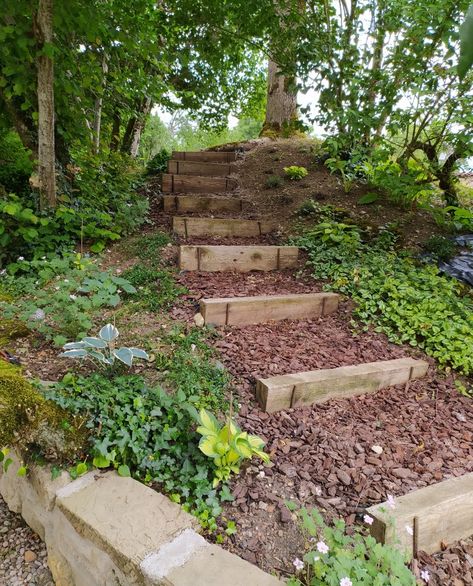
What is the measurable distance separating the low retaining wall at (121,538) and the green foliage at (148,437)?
8cm

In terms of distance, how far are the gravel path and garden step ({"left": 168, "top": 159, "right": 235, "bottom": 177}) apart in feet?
15.4

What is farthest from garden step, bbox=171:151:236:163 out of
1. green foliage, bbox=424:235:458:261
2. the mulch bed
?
the mulch bed

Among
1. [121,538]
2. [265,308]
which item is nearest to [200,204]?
[265,308]

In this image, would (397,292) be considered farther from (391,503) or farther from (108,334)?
(108,334)

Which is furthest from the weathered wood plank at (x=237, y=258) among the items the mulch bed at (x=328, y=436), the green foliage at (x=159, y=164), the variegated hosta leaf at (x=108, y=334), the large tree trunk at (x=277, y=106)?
the large tree trunk at (x=277, y=106)

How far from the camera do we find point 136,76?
4.31 metres

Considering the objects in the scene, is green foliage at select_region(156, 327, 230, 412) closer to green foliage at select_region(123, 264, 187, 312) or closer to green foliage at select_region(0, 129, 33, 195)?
green foliage at select_region(123, 264, 187, 312)

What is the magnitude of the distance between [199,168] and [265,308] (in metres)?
3.65

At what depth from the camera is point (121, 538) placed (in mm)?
1242

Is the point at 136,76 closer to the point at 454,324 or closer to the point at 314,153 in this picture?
the point at 314,153

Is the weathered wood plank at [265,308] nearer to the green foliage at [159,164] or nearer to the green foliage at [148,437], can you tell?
the green foliage at [148,437]

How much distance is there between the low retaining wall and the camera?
3.79 feet

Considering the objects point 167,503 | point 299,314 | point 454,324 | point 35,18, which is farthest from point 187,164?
point 167,503

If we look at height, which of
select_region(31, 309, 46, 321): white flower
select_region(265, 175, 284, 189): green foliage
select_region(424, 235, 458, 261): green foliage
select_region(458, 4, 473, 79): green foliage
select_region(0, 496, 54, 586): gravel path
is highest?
select_region(265, 175, 284, 189): green foliage
